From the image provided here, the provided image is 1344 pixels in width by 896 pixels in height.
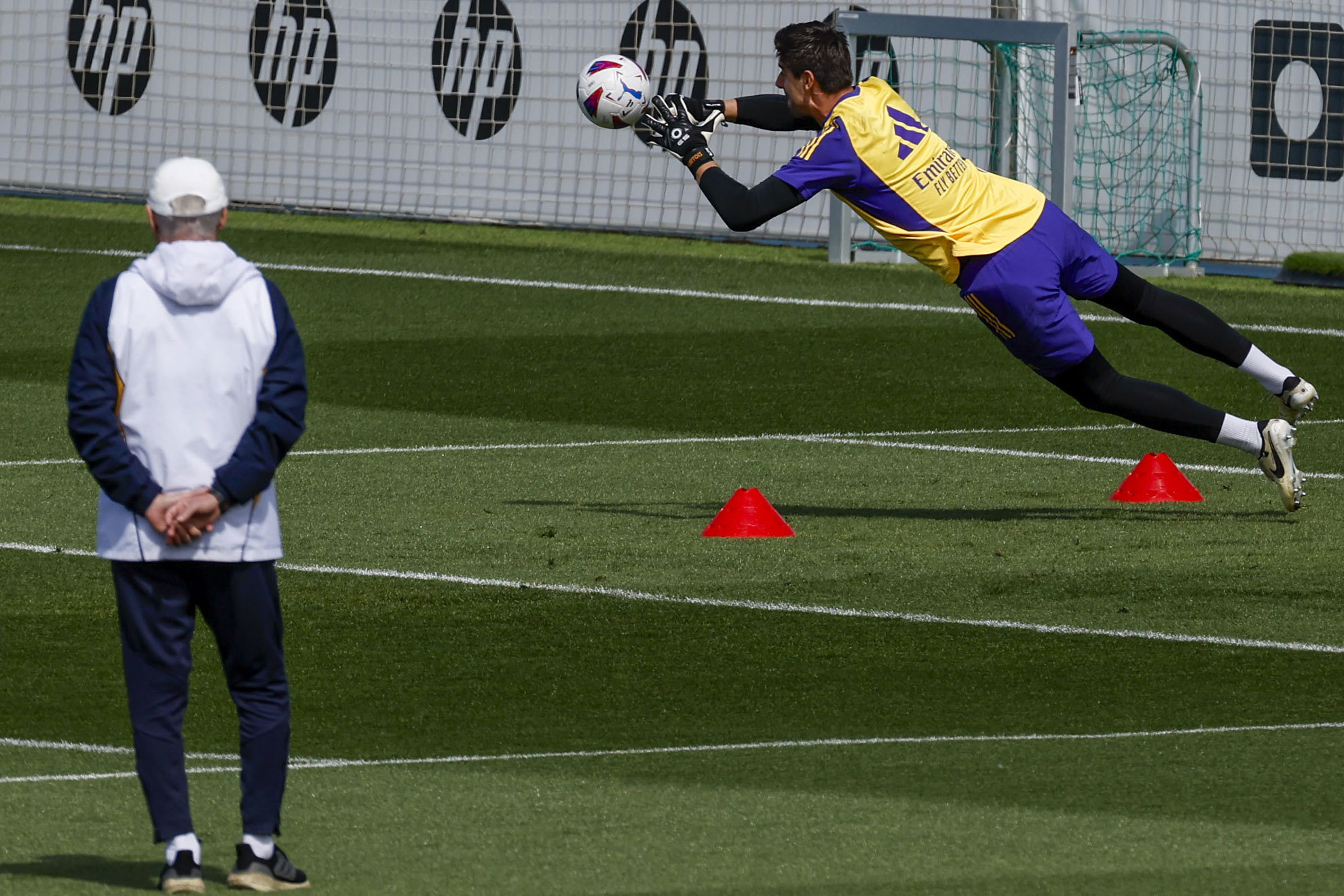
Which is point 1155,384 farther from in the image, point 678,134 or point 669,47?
point 669,47

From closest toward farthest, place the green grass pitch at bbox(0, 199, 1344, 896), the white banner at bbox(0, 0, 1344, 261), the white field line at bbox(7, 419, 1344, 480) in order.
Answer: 1. the green grass pitch at bbox(0, 199, 1344, 896)
2. the white field line at bbox(7, 419, 1344, 480)
3. the white banner at bbox(0, 0, 1344, 261)

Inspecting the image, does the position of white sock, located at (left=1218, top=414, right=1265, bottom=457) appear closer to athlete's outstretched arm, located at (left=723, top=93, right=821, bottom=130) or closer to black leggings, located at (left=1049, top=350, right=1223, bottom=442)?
black leggings, located at (left=1049, top=350, right=1223, bottom=442)

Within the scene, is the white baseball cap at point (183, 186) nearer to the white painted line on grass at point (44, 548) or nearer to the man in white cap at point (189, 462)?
the man in white cap at point (189, 462)

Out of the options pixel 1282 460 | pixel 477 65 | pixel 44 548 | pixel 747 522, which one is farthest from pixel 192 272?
pixel 477 65

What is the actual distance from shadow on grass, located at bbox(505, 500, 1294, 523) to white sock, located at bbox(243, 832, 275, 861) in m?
5.33

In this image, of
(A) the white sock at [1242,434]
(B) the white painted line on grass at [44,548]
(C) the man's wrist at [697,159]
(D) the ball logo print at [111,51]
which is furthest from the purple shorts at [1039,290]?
(D) the ball logo print at [111,51]

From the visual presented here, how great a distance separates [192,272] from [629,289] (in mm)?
13197

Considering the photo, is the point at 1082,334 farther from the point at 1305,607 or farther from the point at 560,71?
the point at 560,71

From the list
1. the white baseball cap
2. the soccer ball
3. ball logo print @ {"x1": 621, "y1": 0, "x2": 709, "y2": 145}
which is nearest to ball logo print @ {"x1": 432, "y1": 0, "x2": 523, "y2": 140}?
ball logo print @ {"x1": 621, "y1": 0, "x2": 709, "y2": 145}

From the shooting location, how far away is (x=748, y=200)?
33.3 feet

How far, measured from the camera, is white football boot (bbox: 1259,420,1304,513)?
33.0 feet

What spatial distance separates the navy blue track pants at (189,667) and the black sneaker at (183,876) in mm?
67

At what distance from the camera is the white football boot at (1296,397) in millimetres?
10359

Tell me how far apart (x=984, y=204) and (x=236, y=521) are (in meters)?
5.55
